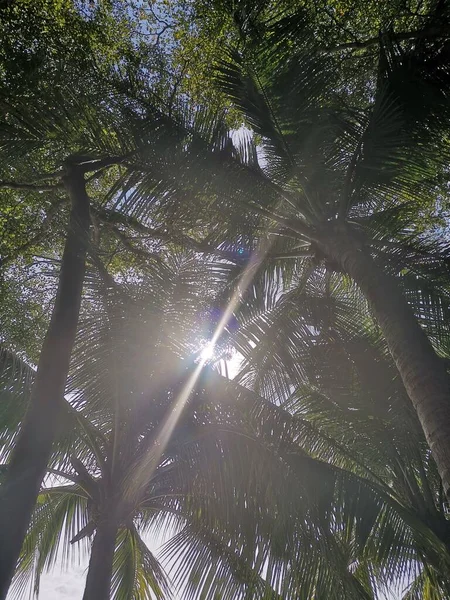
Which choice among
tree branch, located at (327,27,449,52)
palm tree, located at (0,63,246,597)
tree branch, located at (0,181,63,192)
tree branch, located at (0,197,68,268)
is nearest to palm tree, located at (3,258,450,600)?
palm tree, located at (0,63,246,597)

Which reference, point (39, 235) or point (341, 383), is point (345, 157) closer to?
point (341, 383)

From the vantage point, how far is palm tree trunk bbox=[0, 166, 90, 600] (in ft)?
10.1

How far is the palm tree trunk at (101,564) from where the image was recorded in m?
5.00

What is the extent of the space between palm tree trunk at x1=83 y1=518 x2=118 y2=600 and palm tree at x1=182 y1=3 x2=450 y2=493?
3.57m

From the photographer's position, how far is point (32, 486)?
3324mm

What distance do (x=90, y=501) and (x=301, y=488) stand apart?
2.38 meters

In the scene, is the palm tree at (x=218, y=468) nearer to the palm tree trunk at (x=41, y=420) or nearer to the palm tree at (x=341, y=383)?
the palm tree at (x=341, y=383)

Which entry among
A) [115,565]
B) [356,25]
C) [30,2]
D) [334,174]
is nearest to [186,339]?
[334,174]

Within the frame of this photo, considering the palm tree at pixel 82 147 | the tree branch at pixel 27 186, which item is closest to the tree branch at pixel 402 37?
the palm tree at pixel 82 147

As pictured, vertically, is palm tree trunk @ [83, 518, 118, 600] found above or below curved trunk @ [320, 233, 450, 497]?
below

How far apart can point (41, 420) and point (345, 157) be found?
4.04m

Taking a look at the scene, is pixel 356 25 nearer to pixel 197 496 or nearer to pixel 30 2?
pixel 30 2

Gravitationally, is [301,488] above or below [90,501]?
below

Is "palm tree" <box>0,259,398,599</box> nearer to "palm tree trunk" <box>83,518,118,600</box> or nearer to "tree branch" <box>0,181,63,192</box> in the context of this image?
"palm tree trunk" <box>83,518,118,600</box>
